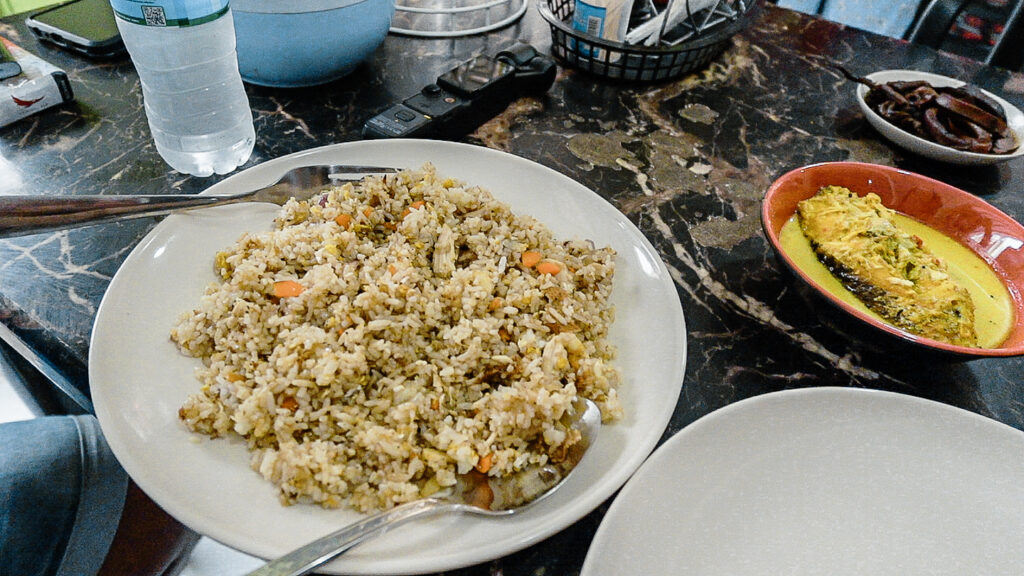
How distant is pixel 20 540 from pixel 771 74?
2.25 meters

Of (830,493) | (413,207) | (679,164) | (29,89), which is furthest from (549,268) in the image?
(29,89)

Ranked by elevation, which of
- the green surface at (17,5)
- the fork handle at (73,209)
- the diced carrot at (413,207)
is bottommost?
the green surface at (17,5)

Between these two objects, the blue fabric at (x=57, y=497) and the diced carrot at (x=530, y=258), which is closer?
the blue fabric at (x=57, y=497)

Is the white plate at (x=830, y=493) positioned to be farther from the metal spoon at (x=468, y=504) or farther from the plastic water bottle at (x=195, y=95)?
the plastic water bottle at (x=195, y=95)

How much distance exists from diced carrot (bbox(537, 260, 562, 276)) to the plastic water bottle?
0.92 m

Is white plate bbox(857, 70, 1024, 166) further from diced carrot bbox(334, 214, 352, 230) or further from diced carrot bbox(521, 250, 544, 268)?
diced carrot bbox(334, 214, 352, 230)

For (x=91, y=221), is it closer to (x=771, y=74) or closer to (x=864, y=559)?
(x=864, y=559)

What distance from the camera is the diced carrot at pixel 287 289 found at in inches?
39.1

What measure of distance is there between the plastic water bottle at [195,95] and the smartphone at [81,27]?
1.46 feet

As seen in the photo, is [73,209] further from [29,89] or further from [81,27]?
[81,27]

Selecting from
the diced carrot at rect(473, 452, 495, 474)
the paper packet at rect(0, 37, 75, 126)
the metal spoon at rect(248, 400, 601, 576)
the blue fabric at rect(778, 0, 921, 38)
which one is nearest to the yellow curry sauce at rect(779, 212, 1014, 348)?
the metal spoon at rect(248, 400, 601, 576)

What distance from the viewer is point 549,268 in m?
1.07

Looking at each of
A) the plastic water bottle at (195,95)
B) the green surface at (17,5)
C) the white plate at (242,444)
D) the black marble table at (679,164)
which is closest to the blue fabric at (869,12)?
the black marble table at (679,164)

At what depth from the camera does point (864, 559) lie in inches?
30.5
